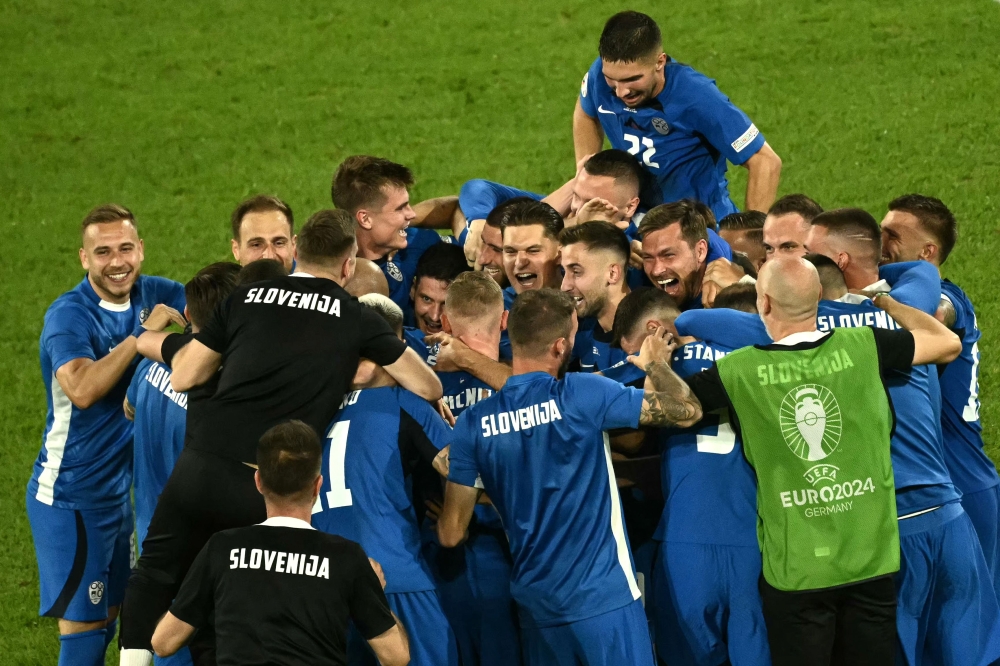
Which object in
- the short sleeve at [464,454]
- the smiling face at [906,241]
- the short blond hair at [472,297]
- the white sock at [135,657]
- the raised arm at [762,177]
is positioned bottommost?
the white sock at [135,657]

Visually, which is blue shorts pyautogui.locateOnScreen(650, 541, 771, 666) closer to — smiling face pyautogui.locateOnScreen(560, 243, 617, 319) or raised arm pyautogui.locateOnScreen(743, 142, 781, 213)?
smiling face pyautogui.locateOnScreen(560, 243, 617, 319)

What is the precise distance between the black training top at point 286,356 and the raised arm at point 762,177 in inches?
142

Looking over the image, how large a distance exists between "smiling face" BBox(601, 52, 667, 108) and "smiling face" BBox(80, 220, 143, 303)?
121 inches

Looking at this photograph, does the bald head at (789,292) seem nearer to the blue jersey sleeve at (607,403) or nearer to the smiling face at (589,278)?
the blue jersey sleeve at (607,403)

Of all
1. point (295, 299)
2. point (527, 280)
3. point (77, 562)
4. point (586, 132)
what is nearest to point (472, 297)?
point (295, 299)

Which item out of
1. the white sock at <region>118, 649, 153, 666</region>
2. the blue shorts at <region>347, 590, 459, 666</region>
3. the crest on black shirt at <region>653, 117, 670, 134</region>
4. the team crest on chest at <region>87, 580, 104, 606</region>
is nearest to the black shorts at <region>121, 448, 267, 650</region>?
the white sock at <region>118, 649, 153, 666</region>

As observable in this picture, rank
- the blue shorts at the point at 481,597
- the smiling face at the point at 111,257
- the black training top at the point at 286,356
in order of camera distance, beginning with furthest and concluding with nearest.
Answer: the smiling face at the point at 111,257
the blue shorts at the point at 481,597
the black training top at the point at 286,356

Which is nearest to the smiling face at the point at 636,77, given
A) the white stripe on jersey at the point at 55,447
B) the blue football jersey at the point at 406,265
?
the blue football jersey at the point at 406,265

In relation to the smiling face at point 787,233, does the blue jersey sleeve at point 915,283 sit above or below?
below

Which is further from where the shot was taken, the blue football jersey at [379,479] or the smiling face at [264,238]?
the smiling face at [264,238]

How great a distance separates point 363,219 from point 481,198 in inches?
37.4

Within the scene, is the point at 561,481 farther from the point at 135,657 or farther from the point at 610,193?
the point at 610,193

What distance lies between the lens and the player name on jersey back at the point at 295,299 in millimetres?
5602

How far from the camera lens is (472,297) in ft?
19.9
